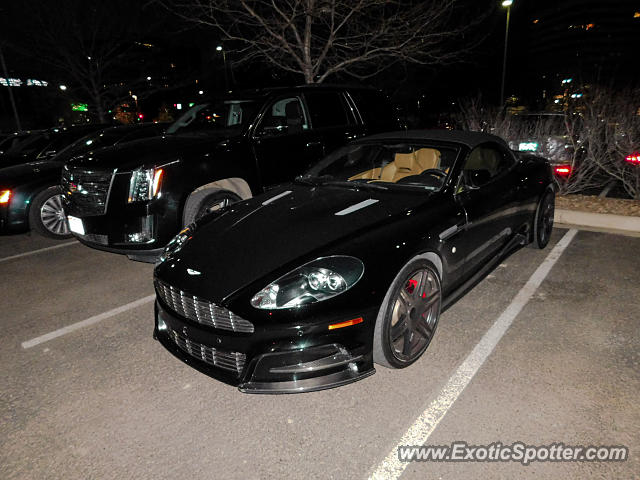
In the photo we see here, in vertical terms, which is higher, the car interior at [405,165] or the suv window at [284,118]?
the suv window at [284,118]

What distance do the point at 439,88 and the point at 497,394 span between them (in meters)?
33.0

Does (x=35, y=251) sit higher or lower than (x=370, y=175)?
lower

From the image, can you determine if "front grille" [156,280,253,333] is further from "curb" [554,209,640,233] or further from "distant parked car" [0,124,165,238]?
"curb" [554,209,640,233]

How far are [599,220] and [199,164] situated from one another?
5.61 meters

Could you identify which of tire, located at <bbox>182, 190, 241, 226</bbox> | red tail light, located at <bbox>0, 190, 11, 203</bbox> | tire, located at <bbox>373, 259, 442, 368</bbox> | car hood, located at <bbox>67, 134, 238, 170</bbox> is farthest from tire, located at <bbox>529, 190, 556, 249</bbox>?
red tail light, located at <bbox>0, 190, 11, 203</bbox>

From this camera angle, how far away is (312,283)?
2.45m

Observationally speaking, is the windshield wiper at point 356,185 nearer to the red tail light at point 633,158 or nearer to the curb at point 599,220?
the curb at point 599,220

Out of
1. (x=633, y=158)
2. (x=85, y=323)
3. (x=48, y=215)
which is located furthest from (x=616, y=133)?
(x=48, y=215)

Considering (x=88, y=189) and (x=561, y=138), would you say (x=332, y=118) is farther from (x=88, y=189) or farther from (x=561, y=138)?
(x=561, y=138)

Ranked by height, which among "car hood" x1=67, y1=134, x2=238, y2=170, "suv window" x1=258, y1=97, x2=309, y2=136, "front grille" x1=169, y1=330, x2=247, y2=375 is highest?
"suv window" x1=258, y1=97, x2=309, y2=136

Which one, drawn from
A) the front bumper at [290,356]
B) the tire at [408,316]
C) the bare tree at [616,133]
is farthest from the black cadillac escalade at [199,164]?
the bare tree at [616,133]

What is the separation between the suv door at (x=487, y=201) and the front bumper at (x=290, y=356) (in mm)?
1433

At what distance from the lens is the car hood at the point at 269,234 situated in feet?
8.43

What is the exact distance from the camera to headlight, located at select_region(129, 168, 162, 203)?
4242 millimetres
